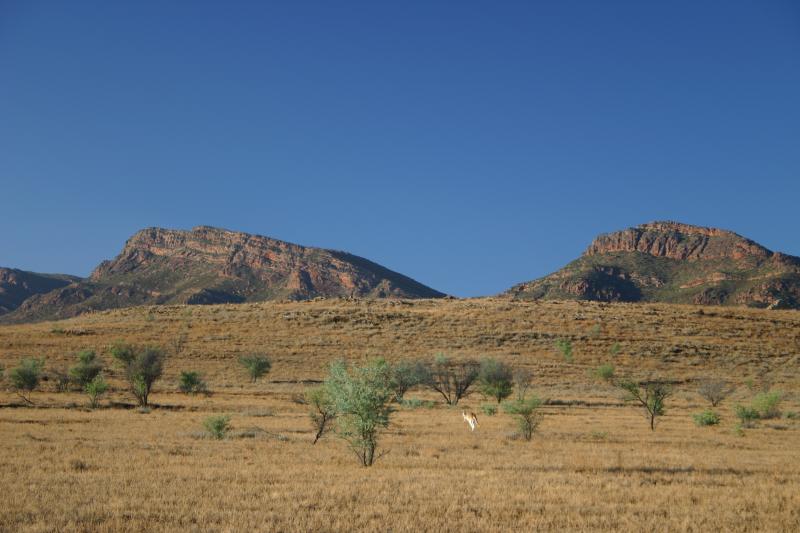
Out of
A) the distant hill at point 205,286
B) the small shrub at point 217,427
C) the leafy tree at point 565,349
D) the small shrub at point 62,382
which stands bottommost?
the small shrub at point 62,382

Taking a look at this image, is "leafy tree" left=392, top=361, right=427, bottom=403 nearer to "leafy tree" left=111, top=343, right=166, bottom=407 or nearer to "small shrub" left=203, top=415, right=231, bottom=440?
"leafy tree" left=111, top=343, right=166, bottom=407

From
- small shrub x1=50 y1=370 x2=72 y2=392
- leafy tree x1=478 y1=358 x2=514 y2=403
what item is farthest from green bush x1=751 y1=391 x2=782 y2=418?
small shrub x1=50 y1=370 x2=72 y2=392

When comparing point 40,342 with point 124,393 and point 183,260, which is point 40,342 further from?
point 183,260

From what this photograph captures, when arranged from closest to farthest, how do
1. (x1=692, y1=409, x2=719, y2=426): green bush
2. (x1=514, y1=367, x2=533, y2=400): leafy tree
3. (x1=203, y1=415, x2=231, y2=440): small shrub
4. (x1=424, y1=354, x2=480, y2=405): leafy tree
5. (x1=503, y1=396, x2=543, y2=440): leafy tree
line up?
(x1=203, y1=415, x2=231, y2=440): small shrub, (x1=503, y1=396, x2=543, y2=440): leafy tree, (x1=692, y1=409, x2=719, y2=426): green bush, (x1=424, y1=354, x2=480, y2=405): leafy tree, (x1=514, y1=367, x2=533, y2=400): leafy tree

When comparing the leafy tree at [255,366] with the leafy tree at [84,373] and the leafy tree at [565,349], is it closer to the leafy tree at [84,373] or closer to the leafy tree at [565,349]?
the leafy tree at [84,373]

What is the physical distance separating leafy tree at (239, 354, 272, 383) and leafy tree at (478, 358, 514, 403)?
1908 cm

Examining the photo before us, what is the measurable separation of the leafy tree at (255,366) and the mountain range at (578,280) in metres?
73.1

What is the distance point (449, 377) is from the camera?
159ft

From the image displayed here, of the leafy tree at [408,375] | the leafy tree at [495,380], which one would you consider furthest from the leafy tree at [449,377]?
the leafy tree at [495,380]

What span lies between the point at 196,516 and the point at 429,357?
4933 cm

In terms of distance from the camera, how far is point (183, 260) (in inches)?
7520

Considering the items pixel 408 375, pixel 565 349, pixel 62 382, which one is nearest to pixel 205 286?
pixel 62 382

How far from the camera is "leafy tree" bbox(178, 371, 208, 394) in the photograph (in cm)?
4429

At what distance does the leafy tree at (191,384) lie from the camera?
44.3m
